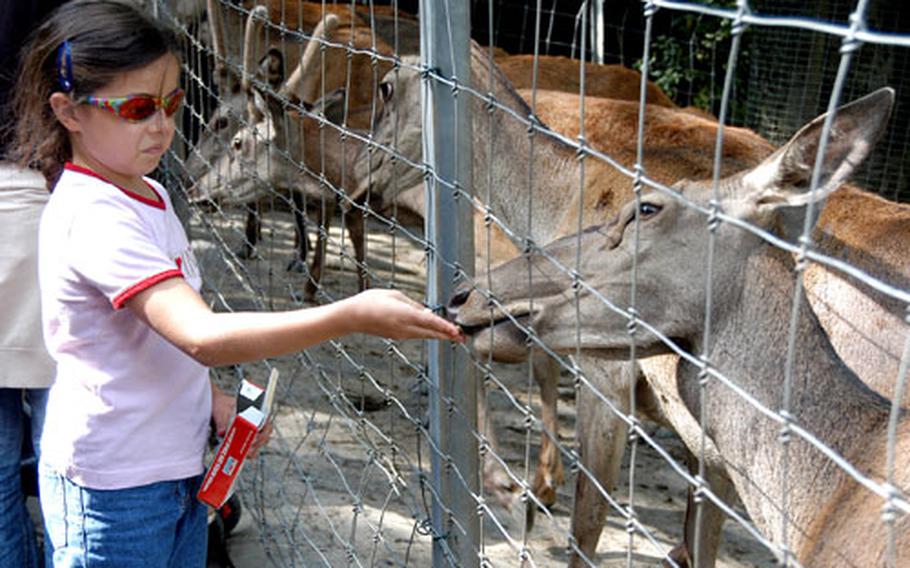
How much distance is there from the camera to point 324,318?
1.82 metres

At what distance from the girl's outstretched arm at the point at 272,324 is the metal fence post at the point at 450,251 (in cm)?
41

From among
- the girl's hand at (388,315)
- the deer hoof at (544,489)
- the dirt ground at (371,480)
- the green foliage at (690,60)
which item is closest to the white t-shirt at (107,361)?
the girl's hand at (388,315)

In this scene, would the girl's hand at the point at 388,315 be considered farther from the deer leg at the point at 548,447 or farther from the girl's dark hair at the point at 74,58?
the deer leg at the point at 548,447

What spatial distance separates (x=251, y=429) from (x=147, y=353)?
26 centimetres

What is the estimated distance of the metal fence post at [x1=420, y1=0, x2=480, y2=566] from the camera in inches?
86.8

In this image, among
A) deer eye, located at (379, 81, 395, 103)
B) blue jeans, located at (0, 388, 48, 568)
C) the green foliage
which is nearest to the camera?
blue jeans, located at (0, 388, 48, 568)

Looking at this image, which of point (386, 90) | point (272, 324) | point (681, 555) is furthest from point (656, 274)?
point (386, 90)

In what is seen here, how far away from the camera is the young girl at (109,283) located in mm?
2082

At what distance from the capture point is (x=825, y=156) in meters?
2.11

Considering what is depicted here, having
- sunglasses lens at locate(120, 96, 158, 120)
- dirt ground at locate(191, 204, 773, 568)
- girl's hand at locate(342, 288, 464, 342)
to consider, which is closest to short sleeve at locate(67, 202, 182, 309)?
sunglasses lens at locate(120, 96, 158, 120)

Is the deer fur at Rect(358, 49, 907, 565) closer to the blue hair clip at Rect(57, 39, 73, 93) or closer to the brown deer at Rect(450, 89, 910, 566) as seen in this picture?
the brown deer at Rect(450, 89, 910, 566)

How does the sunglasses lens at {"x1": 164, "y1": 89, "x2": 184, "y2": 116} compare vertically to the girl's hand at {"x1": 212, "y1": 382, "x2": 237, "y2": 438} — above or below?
above

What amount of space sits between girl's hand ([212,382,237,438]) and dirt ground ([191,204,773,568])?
36cm

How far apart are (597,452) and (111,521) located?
6.38 ft
